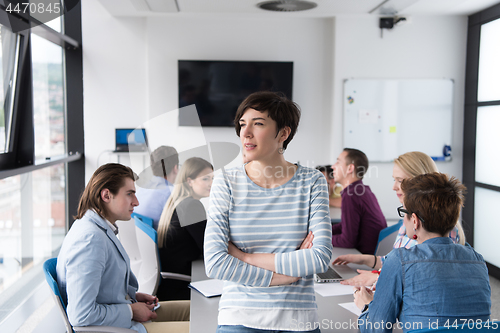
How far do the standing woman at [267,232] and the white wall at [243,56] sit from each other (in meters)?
3.22

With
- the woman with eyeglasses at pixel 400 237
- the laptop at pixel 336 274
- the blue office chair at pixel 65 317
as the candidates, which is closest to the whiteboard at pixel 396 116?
the woman with eyeglasses at pixel 400 237

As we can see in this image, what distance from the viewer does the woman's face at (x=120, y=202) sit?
182 centimetres

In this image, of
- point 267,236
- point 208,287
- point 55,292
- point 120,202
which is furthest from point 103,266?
point 267,236

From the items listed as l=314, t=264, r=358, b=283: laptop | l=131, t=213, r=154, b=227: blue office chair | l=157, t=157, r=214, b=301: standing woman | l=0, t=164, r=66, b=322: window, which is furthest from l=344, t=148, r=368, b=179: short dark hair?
l=0, t=164, r=66, b=322: window

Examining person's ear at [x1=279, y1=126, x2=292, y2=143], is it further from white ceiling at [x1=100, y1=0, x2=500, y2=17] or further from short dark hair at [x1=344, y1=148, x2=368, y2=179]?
white ceiling at [x1=100, y1=0, x2=500, y2=17]

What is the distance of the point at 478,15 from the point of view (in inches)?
173

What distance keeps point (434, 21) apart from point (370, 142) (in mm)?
1601

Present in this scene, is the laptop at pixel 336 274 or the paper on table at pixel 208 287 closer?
the paper on table at pixel 208 287

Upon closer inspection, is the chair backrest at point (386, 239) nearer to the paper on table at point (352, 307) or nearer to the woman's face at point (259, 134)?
the paper on table at point (352, 307)

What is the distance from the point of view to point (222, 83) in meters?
4.59

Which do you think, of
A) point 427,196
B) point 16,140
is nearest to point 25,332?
point 16,140

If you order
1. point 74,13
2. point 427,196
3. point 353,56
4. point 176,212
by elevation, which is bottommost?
point 176,212

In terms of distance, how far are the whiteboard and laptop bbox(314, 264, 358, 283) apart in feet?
8.83

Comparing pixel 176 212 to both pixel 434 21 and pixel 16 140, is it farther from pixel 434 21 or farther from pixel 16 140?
pixel 434 21
